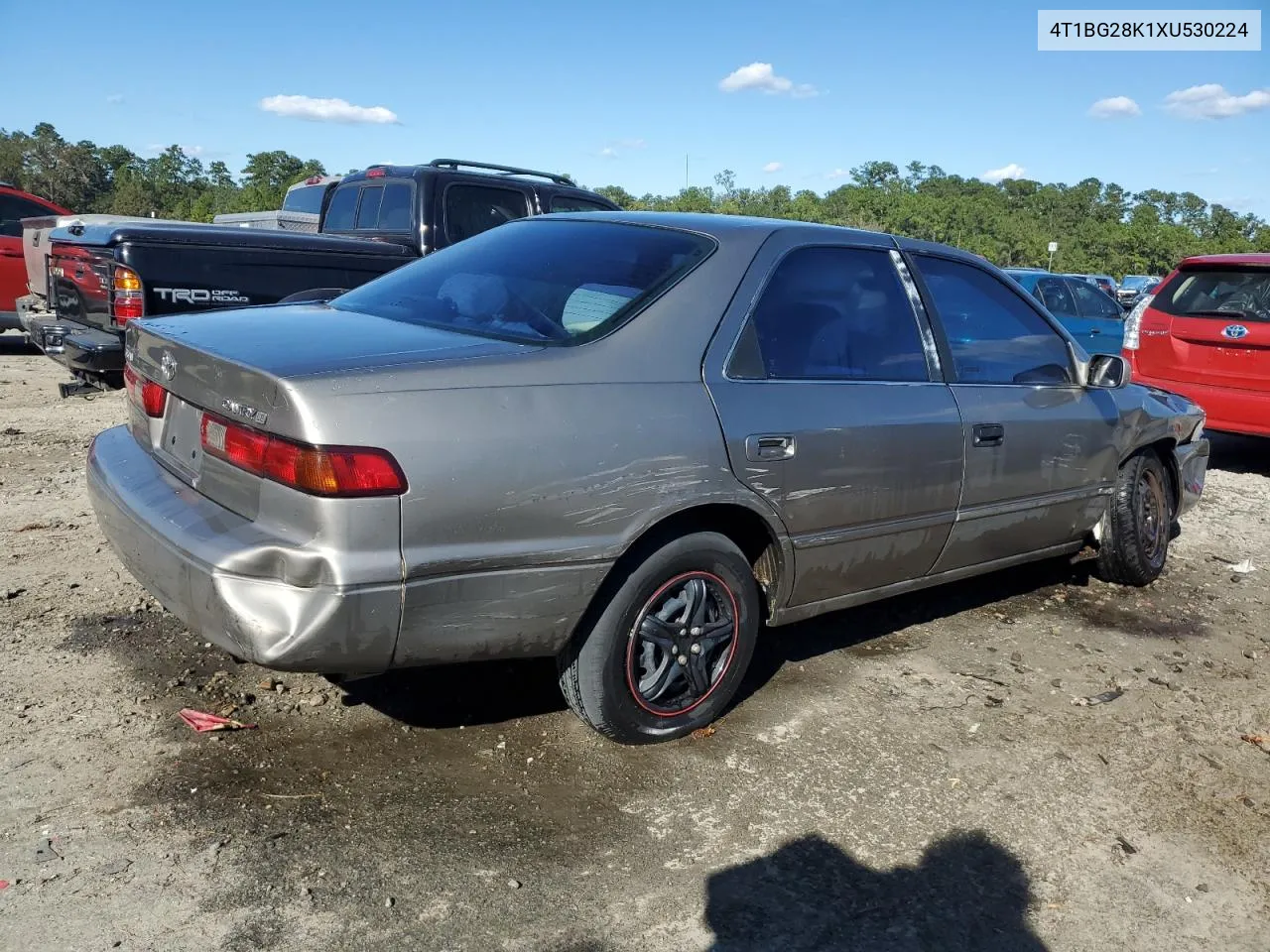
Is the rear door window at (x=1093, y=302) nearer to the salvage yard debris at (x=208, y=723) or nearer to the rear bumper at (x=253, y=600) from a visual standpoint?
the salvage yard debris at (x=208, y=723)

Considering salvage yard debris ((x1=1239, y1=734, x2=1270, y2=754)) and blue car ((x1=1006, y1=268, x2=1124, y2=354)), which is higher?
blue car ((x1=1006, y1=268, x2=1124, y2=354))

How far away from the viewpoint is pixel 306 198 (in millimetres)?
13805

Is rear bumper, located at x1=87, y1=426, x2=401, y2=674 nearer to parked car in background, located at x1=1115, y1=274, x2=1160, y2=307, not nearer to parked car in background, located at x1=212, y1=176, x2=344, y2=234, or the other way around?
parked car in background, located at x1=212, y1=176, x2=344, y2=234

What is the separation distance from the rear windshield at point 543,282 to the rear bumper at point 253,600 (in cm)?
91

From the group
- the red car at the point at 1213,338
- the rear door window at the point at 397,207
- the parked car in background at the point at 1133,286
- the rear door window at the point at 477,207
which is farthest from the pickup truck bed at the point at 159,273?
the parked car in background at the point at 1133,286

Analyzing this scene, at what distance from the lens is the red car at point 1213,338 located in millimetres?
7914

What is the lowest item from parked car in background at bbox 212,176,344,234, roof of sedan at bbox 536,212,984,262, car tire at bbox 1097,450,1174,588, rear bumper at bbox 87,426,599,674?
car tire at bbox 1097,450,1174,588

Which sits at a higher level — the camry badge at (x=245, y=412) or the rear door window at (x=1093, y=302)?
the rear door window at (x=1093, y=302)

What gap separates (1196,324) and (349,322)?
7043mm

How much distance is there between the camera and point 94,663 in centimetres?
374

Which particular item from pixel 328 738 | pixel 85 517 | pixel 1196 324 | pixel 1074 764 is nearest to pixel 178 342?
pixel 328 738

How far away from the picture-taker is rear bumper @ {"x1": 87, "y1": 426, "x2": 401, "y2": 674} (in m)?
2.68

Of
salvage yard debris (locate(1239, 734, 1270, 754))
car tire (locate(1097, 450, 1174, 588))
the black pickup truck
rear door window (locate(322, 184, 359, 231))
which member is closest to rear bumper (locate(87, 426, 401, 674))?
the black pickup truck

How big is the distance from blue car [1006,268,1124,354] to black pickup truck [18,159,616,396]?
6.71 meters
